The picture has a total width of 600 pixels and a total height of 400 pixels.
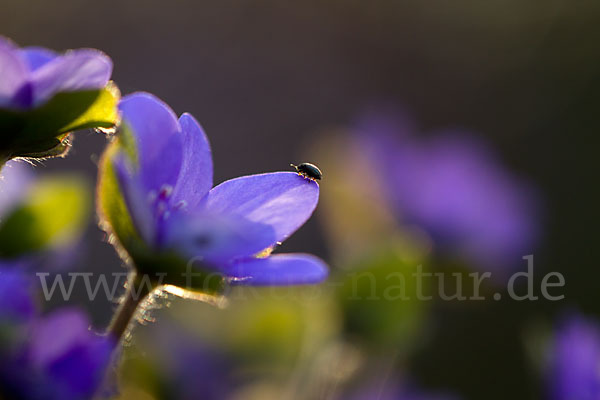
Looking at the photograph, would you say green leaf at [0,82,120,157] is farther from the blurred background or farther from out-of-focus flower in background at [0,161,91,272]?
the blurred background

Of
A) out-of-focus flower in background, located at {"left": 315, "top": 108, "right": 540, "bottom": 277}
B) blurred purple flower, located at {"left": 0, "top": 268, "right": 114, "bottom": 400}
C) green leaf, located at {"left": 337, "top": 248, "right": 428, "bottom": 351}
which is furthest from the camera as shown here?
out-of-focus flower in background, located at {"left": 315, "top": 108, "right": 540, "bottom": 277}

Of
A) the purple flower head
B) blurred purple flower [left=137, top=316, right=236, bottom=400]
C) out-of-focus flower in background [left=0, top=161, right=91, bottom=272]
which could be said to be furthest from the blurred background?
the purple flower head

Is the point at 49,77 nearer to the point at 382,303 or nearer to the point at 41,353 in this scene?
the point at 41,353

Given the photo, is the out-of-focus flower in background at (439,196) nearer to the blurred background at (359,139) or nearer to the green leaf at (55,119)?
the blurred background at (359,139)

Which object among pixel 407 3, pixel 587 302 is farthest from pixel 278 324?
pixel 407 3

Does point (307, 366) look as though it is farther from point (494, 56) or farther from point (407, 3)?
point (407, 3)

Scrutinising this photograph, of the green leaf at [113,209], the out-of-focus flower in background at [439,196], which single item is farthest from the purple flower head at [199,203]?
the out-of-focus flower in background at [439,196]
